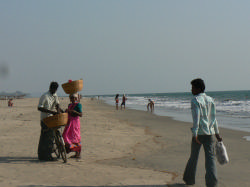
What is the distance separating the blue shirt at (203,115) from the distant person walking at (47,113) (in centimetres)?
311

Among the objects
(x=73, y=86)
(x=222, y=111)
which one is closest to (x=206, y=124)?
(x=73, y=86)

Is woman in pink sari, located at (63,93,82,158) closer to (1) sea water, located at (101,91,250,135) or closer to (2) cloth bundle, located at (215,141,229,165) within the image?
(2) cloth bundle, located at (215,141,229,165)

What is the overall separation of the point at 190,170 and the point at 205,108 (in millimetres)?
1142

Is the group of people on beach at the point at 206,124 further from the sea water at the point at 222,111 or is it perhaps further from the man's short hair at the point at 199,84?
the sea water at the point at 222,111

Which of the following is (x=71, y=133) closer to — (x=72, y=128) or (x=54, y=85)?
(x=72, y=128)

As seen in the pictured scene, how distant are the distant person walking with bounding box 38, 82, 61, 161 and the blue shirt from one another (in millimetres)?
3112

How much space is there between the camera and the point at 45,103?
579 centimetres

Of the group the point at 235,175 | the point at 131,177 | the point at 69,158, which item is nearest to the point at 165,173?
the point at 131,177

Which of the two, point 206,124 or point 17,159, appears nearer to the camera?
point 206,124

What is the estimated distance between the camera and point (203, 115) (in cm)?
419

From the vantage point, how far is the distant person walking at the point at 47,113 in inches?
227

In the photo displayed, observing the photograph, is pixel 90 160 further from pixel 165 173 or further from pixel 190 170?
pixel 190 170

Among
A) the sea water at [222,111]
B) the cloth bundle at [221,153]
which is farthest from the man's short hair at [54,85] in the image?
the sea water at [222,111]

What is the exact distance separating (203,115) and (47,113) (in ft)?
11.2
